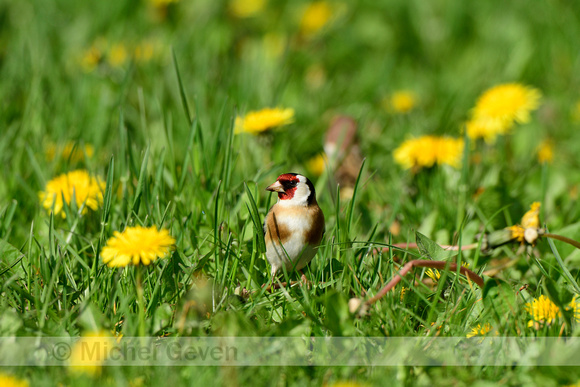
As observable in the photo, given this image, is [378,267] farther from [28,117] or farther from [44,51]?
[44,51]

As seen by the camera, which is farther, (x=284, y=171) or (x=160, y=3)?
(x=160, y=3)

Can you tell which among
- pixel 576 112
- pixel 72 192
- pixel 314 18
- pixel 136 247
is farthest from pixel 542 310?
pixel 314 18

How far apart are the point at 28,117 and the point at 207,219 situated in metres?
1.65

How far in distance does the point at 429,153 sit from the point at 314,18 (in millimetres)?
2832

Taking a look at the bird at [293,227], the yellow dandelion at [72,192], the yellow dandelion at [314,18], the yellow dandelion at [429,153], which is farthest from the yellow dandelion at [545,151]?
the yellow dandelion at [72,192]

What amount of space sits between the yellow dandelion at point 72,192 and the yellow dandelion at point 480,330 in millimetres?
1686

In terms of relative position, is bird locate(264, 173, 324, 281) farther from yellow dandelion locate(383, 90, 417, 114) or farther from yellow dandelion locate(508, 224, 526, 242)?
yellow dandelion locate(383, 90, 417, 114)

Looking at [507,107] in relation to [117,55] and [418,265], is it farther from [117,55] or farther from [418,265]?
[117,55]

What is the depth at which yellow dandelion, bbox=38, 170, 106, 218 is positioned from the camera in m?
2.77

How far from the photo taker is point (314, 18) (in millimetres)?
5707

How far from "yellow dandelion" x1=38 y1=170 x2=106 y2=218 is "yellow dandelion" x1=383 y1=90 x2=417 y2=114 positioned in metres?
2.39

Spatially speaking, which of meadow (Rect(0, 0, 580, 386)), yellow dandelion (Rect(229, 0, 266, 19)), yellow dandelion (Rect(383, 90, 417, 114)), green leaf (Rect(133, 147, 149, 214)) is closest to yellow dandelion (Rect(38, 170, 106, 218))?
meadow (Rect(0, 0, 580, 386))

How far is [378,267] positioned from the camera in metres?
2.31

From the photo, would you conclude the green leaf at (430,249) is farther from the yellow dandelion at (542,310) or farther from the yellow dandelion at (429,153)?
the yellow dandelion at (429,153)
